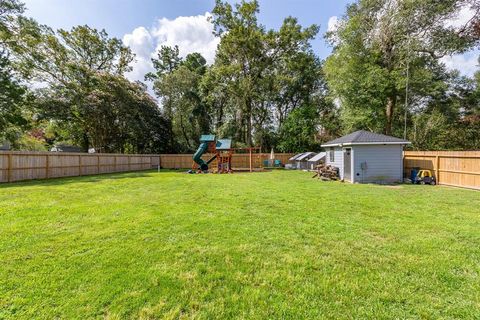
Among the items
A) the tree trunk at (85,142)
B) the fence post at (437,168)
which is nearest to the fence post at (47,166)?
the tree trunk at (85,142)

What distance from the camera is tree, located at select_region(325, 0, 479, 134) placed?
46.5 feet

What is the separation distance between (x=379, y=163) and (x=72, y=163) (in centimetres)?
1733

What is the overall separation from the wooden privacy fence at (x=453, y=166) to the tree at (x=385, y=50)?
642 centimetres

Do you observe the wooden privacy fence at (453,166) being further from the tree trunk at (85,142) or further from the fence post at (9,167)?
the tree trunk at (85,142)

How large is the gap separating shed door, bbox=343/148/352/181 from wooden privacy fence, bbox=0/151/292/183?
11.7 meters

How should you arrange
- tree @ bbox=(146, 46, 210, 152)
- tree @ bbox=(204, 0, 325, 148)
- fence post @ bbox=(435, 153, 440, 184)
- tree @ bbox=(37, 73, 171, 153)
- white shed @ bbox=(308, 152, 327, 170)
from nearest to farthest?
fence post @ bbox=(435, 153, 440, 184), white shed @ bbox=(308, 152, 327, 170), tree @ bbox=(37, 73, 171, 153), tree @ bbox=(204, 0, 325, 148), tree @ bbox=(146, 46, 210, 152)

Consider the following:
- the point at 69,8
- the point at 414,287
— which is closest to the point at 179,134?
the point at 69,8

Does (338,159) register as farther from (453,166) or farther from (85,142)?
(85,142)

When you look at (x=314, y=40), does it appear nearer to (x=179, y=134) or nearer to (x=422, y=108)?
(x=422, y=108)

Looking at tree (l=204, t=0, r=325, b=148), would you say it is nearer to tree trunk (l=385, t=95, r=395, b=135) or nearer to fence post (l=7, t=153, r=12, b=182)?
tree trunk (l=385, t=95, r=395, b=135)

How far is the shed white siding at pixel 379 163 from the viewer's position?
11.0 meters

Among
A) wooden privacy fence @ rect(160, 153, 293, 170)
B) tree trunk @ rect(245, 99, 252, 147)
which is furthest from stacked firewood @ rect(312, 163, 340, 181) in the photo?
tree trunk @ rect(245, 99, 252, 147)

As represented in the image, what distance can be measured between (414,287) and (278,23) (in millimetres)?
26600

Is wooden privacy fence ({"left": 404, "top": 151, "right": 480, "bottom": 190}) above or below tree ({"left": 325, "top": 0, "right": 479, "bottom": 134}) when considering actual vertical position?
below
